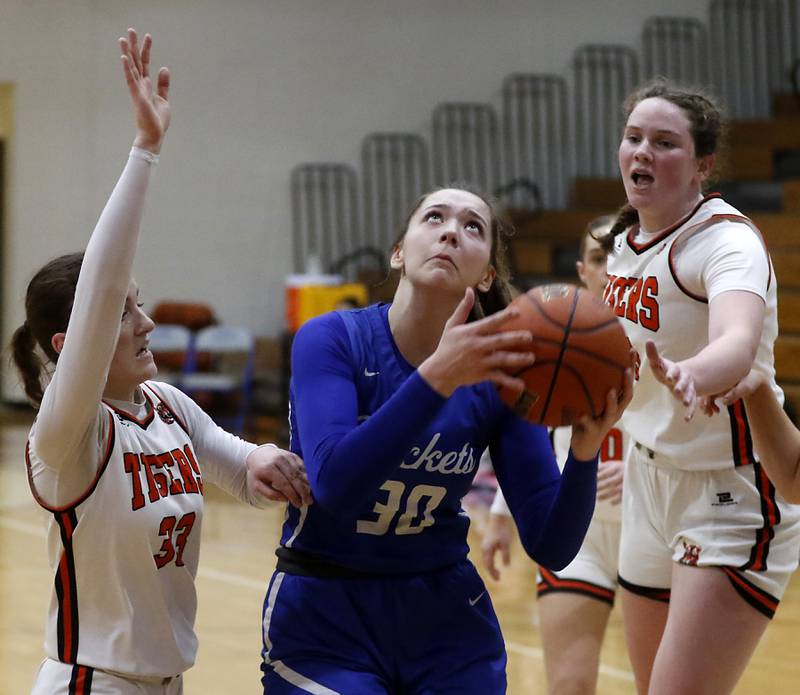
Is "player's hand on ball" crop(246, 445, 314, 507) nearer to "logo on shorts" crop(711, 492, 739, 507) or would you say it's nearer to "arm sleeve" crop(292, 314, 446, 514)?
"arm sleeve" crop(292, 314, 446, 514)

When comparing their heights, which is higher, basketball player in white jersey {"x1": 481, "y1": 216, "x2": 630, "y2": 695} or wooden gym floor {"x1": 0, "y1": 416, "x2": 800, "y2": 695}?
basketball player in white jersey {"x1": 481, "y1": 216, "x2": 630, "y2": 695}

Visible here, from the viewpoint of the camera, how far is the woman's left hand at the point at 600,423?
220 cm

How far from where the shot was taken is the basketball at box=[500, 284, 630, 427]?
2154 mm

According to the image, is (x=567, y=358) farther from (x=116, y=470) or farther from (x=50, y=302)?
(x=50, y=302)

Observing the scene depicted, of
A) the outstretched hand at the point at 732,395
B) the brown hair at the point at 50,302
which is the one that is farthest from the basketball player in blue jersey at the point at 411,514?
the brown hair at the point at 50,302

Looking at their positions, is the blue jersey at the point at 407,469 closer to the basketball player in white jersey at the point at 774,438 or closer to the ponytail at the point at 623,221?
the basketball player in white jersey at the point at 774,438

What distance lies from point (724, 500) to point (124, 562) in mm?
1393

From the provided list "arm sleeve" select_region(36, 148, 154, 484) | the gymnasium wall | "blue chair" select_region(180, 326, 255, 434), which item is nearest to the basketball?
"arm sleeve" select_region(36, 148, 154, 484)

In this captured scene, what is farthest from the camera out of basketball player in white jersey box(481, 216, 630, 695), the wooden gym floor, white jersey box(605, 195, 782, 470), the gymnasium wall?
the gymnasium wall

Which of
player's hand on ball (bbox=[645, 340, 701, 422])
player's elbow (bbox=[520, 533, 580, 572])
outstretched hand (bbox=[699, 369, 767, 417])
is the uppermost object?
player's hand on ball (bbox=[645, 340, 701, 422])

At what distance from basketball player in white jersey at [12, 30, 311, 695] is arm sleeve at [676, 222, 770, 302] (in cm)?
99

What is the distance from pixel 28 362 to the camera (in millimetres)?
2654

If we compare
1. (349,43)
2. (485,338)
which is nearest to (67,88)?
(349,43)

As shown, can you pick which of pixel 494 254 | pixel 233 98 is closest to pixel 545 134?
pixel 233 98
